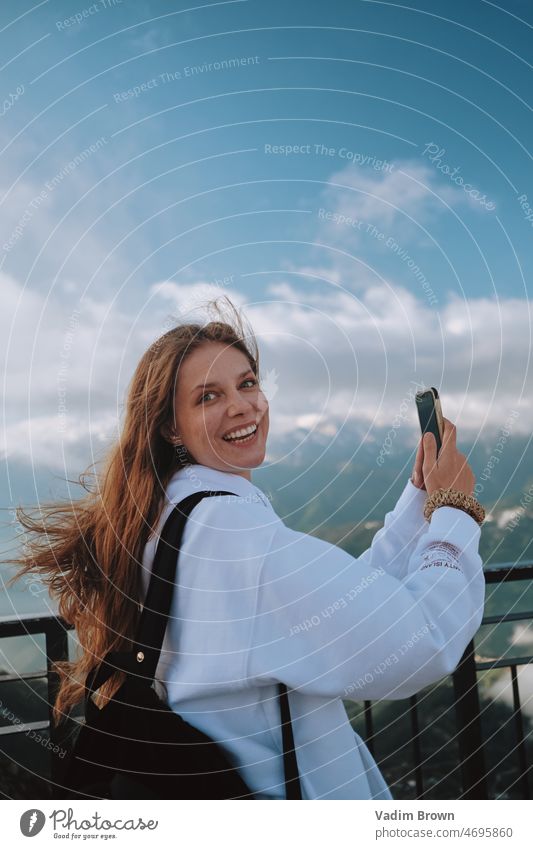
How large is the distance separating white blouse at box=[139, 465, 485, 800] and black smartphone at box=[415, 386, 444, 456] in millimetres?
195

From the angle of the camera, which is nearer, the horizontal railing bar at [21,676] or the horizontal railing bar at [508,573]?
the horizontal railing bar at [21,676]

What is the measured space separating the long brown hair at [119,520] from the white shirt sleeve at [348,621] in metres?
0.25

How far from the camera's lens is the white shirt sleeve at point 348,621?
73 cm

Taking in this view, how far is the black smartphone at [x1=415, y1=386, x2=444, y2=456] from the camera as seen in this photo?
3.35 feet

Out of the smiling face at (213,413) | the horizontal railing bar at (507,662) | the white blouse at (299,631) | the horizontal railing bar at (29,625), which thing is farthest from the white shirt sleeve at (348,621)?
the horizontal railing bar at (507,662)

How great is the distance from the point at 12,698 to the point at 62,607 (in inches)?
10.6

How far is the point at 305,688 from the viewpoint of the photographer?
75cm

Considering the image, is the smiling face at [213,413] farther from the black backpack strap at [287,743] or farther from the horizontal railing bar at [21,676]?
the horizontal railing bar at [21,676]

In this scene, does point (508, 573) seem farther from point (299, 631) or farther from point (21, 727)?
point (21, 727)

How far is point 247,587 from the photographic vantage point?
0.78 meters

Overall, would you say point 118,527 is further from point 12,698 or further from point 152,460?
point 12,698

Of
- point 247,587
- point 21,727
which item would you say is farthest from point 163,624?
point 21,727
